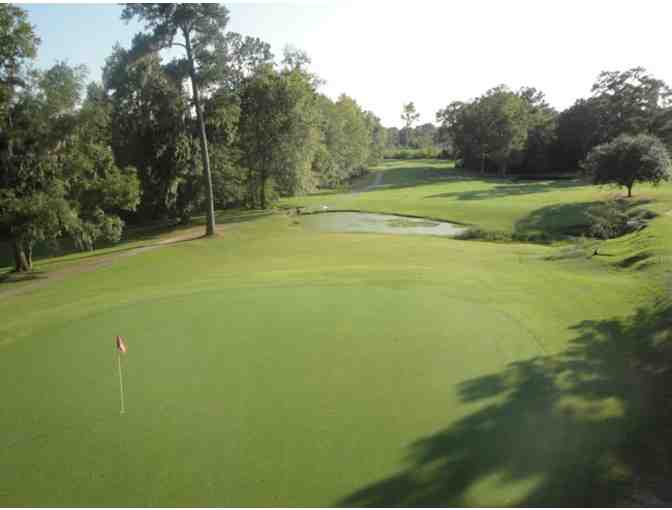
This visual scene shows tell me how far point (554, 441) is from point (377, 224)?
26.7 metres

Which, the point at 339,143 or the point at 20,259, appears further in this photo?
the point at 339,143

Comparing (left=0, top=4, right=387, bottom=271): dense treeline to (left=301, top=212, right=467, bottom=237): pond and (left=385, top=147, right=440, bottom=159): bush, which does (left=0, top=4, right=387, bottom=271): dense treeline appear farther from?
(left=385, top=147, right=440, bottom=159): bush

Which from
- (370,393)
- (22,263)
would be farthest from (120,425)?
(22,263)

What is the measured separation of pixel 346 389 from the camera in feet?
20.1

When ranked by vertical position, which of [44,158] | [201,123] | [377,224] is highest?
[201,123]

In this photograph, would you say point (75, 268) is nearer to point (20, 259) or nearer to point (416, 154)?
point (20, 259)

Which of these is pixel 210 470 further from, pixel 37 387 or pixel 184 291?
pixel 184 291

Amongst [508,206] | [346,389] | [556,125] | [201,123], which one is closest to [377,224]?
[508,206]

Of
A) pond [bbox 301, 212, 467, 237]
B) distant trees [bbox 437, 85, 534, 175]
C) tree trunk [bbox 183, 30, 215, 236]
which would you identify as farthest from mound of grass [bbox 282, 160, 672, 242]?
distant trees [bbox 437, 85, 534, 175]

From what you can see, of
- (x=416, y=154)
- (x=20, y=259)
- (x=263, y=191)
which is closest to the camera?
(x=20, y=259)

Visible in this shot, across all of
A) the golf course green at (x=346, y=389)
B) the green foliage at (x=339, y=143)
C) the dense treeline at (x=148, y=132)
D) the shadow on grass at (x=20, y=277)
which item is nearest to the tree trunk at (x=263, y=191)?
the dense treeline at (x=148, y=132)

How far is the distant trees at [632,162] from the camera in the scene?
2955 cm

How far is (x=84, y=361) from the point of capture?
297 inches

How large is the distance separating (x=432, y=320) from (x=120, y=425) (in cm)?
586
